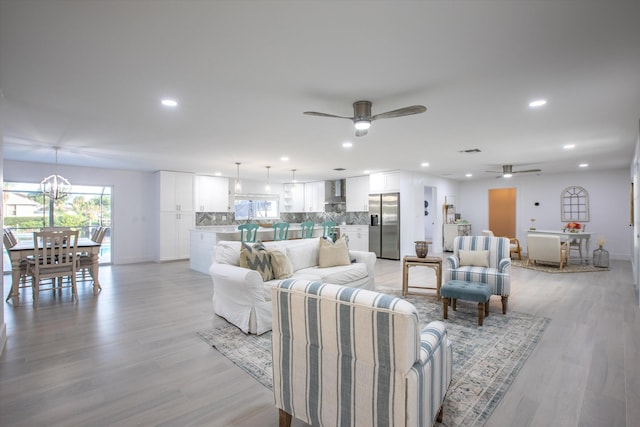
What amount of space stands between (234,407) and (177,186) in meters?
7.37

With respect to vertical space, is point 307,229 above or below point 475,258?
above

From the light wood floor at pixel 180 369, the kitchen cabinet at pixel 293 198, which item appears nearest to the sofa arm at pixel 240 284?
the light wood floor at pixel 180 369

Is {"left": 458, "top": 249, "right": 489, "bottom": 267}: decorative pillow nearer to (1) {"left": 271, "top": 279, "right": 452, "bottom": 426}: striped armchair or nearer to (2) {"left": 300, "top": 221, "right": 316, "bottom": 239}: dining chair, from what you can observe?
(1) {"left": 271, "top": 279, "right": 452, "bottom": 426}: striped armchair

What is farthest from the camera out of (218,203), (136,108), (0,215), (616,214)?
(218,203)

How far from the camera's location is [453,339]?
10.4 feet

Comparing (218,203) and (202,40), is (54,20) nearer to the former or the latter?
(202,40)

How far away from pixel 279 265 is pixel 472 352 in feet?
7.13

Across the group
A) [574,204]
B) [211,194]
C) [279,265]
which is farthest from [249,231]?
[574,204]

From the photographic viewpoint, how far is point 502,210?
35.6ft

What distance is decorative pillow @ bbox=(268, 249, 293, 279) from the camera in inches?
148

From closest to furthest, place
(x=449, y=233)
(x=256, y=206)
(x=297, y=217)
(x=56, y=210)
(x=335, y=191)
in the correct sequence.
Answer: (x=56, y=210) < (x=449, y=233) < (x=335, y=191) < (x=256, y=206) < (x=297, y=217)

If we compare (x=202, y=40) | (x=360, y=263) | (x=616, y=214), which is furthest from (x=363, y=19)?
(x=616, y=214)

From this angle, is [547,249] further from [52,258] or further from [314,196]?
[52,258]

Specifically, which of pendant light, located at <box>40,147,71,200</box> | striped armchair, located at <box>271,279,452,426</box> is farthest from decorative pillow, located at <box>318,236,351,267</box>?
pendant light, located at <box>40,147,71,200</box>
